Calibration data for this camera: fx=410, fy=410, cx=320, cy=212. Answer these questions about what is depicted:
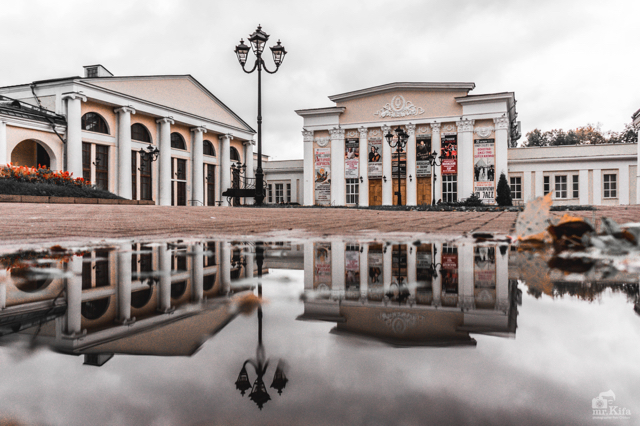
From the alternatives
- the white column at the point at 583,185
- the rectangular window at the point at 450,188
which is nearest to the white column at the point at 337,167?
the rectangular window at the point at 450,188

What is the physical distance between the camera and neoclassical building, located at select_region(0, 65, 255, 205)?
22.4 metres

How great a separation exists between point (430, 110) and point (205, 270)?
105ft

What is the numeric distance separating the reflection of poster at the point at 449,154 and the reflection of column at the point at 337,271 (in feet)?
97.4

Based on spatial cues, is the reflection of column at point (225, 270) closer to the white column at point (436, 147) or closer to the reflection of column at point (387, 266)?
the reflection of column at point (387, 266)

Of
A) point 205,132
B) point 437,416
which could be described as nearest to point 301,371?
point 437,416

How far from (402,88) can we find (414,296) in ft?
107

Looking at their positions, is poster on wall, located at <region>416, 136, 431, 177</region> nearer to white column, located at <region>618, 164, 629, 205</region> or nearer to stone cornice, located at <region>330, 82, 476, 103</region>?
stone cornice, located at <region>330, 82, 476, 103</region>

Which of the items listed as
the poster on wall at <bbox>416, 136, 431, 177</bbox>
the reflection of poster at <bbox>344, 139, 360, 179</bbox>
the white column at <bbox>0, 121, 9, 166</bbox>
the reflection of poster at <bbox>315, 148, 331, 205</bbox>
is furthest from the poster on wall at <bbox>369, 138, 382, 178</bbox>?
the white column at <bbox>0, 121, 9, 166</bbox>

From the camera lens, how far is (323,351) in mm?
564

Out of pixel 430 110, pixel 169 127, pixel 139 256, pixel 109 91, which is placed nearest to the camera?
pixel 139 256

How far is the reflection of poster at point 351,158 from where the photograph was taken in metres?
32.5

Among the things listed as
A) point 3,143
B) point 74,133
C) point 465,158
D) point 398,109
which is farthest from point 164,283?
point 398,109

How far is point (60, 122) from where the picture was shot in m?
22.3

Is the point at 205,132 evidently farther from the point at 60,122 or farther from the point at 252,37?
the point at 252,37
